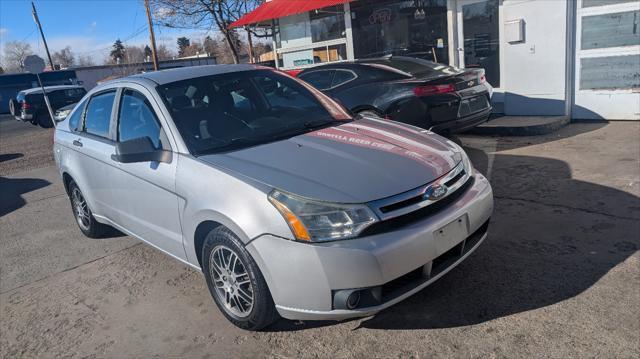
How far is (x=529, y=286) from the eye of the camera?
3383 mm

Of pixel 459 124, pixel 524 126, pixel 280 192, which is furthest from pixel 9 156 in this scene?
pixel 280 192

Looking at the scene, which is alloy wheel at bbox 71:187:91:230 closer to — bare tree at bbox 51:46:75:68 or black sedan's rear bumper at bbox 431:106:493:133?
black sedan's rear bumper at bbox 431:106:493:133

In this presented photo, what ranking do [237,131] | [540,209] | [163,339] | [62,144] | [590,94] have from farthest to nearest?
[590,94] → [62,144] → [540,209] → [237,131] → [163,339]

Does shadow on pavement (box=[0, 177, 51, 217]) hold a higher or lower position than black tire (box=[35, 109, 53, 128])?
lower

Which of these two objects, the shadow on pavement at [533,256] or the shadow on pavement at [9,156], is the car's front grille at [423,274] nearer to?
the shadow on pavement at [533,256]

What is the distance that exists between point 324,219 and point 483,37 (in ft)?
27.1

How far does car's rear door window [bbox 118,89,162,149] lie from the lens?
3.70 metres

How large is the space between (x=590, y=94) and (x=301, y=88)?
21.1ft

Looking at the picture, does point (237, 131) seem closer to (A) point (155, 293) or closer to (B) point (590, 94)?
(A) point (155, 293)

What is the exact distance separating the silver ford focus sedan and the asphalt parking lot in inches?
13.5

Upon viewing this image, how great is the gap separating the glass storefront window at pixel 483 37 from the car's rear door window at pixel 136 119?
759cm

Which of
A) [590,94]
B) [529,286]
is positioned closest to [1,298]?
[529,286]

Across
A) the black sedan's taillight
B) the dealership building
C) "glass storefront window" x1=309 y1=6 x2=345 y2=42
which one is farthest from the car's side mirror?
"glass storefront window" x1=309 y1=6 x2=345 y2=42

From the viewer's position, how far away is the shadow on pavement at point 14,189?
725 cm
